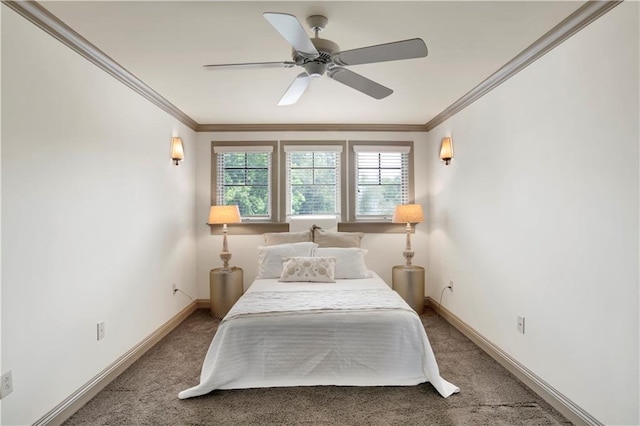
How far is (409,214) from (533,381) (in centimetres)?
225

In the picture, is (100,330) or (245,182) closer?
(100,330)

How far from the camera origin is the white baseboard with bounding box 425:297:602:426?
2.17 metres

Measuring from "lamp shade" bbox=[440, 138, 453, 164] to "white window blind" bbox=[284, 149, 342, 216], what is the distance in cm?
136

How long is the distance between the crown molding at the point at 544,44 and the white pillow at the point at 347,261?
77.1 inches

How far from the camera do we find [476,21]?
87.4 inches

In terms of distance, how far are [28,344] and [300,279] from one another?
7.35 feet

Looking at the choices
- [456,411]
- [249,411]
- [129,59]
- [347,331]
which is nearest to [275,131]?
[129,59]

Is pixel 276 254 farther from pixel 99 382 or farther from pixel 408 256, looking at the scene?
pixel 99 382

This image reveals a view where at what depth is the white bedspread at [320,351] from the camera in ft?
8.61

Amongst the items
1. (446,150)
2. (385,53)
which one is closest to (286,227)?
(446,150)

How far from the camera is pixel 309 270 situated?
12.4 ft

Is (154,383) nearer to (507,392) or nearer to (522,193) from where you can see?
(507,392)

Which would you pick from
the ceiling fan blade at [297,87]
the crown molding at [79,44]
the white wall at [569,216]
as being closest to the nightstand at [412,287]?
the white wall at [569,216]

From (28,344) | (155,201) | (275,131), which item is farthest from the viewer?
(275,131)
